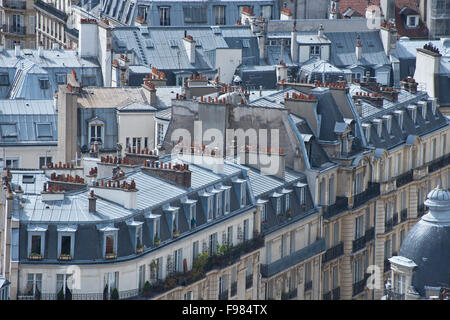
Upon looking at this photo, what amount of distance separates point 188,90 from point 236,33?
19158 millimetres

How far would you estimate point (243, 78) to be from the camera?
9212 cm

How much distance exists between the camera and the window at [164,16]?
335 feet

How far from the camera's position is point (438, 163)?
84938 millimetres

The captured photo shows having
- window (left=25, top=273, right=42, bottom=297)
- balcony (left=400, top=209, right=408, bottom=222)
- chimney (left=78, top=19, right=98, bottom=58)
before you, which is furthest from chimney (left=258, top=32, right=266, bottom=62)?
window (left=25, top=273, right=42, bottom=297)

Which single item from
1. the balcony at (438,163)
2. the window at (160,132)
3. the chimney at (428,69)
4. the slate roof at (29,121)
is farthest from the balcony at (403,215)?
the slate roof at (29,121)

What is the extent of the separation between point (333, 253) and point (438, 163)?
492 inches

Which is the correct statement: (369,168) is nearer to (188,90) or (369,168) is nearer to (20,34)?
(188,90)

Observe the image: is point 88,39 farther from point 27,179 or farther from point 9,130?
point 27,179

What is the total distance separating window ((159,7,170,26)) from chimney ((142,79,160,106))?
20.4 meters

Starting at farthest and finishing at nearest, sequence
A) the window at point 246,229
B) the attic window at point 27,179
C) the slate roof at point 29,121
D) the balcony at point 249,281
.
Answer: the slate roof at point 29,121 < the attic window at point 27,179 < the window at point 246,229 < the balcony at point 249,281

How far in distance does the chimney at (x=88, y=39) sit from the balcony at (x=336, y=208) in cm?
2134

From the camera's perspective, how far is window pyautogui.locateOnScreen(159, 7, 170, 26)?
10225 centimetres

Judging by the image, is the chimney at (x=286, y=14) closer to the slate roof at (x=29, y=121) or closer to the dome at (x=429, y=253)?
the slate roof at (x=29, y=121)
